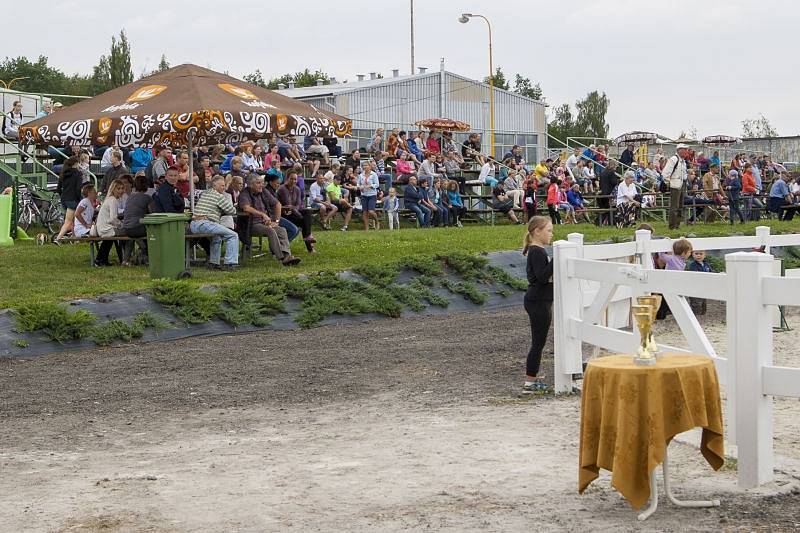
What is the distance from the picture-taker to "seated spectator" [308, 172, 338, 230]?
26188 mm

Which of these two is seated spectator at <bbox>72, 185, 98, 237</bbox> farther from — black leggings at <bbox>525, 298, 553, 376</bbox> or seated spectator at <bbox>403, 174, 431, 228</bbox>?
black leggings at <bbox>525, 298, 553, 376</bbox>

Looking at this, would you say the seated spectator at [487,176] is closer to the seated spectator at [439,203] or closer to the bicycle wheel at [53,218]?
the seated spectator at [439,203]

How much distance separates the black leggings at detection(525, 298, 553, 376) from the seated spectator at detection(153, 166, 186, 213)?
32.3ft

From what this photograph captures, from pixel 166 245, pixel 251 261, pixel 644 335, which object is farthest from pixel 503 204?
pixel 644 335

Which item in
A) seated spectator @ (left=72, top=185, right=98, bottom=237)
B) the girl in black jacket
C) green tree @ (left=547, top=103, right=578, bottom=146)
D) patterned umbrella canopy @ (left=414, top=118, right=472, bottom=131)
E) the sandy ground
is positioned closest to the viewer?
the sandy ground

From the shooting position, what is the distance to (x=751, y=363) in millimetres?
6695

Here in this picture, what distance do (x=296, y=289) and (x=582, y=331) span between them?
6858 mm

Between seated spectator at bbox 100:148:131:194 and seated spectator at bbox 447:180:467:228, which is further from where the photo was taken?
seated spectator at bbox 447:180:467:228

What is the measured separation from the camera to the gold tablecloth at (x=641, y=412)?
19.5 feet

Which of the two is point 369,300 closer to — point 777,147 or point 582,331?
point 582,331

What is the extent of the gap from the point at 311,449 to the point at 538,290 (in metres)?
2.98

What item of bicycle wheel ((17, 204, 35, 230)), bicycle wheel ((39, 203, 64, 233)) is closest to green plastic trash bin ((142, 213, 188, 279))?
bicycle wheel ((39, 203, 64, 233))

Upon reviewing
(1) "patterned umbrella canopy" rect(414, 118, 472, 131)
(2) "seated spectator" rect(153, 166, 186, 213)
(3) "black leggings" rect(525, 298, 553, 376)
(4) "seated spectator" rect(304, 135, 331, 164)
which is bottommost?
(3) "black leggings" rect(525, 298, 553, 376)

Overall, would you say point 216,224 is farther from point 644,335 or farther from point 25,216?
point 644,335
